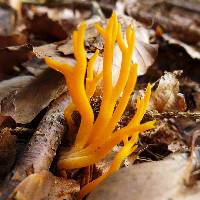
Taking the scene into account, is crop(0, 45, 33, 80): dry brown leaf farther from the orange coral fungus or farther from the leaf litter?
the orange coral fungus

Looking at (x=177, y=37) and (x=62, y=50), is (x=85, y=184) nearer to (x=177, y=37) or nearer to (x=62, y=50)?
(x=62, y=50)

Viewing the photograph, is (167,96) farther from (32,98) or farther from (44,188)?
(44,188)

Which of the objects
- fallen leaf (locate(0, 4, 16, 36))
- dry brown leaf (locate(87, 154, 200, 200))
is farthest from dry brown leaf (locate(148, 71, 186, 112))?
fallen leaf (locate(0, 4, 16, 36))

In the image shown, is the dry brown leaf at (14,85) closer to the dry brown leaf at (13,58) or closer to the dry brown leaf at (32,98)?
the dry brown leaf at (32,98)

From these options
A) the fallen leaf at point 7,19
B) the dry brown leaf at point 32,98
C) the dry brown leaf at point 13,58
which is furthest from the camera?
the fallen leaf at point 7,19

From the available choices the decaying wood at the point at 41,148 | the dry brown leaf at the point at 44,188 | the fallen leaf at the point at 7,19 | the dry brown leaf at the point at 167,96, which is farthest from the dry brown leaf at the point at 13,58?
the dry brown leaf at the point at 44,188

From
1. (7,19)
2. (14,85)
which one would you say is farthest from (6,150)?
(7,19)
